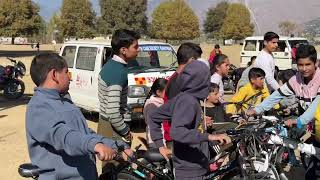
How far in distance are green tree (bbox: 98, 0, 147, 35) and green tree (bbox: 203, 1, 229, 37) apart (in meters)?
17.8

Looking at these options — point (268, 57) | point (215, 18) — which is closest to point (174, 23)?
point (215, 18)

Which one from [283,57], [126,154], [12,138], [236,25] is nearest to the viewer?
[126,154]

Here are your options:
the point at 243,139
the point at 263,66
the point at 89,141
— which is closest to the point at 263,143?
the point at 243,139

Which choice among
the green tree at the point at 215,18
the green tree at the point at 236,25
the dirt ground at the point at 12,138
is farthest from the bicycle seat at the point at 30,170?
the green tree at the point at 215,18

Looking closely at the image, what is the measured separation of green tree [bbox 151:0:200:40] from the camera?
281 feet

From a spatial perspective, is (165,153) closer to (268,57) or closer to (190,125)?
(190,125)

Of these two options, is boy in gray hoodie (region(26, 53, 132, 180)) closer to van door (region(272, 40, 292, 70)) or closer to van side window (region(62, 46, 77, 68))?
van side window (region(62, 46, 77, 68))

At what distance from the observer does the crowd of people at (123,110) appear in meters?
2.80

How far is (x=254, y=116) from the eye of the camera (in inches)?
192

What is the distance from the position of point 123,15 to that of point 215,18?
21912 millimetres

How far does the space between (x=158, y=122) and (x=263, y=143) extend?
37.9 inches

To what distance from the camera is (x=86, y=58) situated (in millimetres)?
10992

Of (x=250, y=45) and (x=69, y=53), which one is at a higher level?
(x=69, y=53)

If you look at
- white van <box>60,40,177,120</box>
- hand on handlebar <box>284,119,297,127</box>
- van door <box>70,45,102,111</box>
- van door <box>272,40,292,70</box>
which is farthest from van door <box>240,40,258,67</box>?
hand on handlebar <box>284,119,297,127</box>
